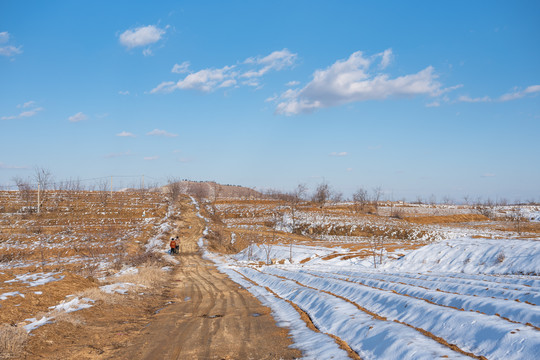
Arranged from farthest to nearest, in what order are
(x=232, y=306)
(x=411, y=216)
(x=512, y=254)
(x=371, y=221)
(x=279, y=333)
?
(x=411, y=216) < (x=371, y=221) < (x=512, y=254) < (x=232, y=306) < (x=279, y=333)

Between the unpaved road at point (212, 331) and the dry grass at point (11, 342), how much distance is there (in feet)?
5.18

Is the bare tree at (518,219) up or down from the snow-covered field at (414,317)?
down

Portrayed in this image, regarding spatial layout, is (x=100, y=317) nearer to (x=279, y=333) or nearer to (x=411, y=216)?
(x=279, y=333)

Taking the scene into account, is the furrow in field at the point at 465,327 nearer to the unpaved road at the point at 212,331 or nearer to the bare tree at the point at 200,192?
the unpaved road at the point at 212,331

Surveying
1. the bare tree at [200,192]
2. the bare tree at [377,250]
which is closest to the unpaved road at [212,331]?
the bare tree at [377,250]

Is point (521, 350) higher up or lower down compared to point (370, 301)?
higher up

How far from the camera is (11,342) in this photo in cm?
627

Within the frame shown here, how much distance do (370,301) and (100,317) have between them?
6714mm

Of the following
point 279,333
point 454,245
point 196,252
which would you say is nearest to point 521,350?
point 279,333

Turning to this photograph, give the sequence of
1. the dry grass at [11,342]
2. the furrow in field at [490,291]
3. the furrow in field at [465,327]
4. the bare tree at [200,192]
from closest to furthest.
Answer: the furrow in field at [465,327]
the dry grass at [11,342]
the furrow in field at [490,291]
the bare tree at [200,192]

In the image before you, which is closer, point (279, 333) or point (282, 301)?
point (279, 333)

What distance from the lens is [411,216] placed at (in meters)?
60.7

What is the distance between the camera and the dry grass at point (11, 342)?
20.0 feet

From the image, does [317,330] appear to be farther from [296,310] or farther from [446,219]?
[446,219]
